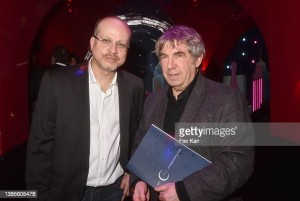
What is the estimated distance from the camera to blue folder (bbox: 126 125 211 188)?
5.00ft

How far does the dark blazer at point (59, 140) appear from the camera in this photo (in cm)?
186

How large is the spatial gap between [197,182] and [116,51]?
0.87 metres

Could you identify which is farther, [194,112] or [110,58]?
[110,58]

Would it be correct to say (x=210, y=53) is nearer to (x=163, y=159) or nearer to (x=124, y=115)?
(x=124, y=115)

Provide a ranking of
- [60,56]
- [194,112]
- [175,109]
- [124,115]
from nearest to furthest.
A: [194,112] < [175,109] < [124,115] < [60,56]

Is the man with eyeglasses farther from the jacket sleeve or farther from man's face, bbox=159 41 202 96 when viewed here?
man's face, bbox=159 41 202 96

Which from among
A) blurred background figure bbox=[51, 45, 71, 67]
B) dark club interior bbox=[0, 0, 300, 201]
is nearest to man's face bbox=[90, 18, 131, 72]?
dark club interior bbox=[0, 0, 300, 201]

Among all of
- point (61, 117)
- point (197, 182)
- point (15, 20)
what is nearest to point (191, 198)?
point (197, 182)

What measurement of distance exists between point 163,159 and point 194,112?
0.94 feet

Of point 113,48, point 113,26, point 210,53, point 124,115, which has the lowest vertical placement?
point 124,115

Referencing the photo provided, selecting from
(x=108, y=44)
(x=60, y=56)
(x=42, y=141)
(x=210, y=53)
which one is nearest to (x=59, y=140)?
(x=42, y=141)

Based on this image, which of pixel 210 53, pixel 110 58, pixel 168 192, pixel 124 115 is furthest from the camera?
pixel 210 53

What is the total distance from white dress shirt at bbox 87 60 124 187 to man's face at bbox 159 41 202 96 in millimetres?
422

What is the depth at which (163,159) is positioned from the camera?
1.57 meters
